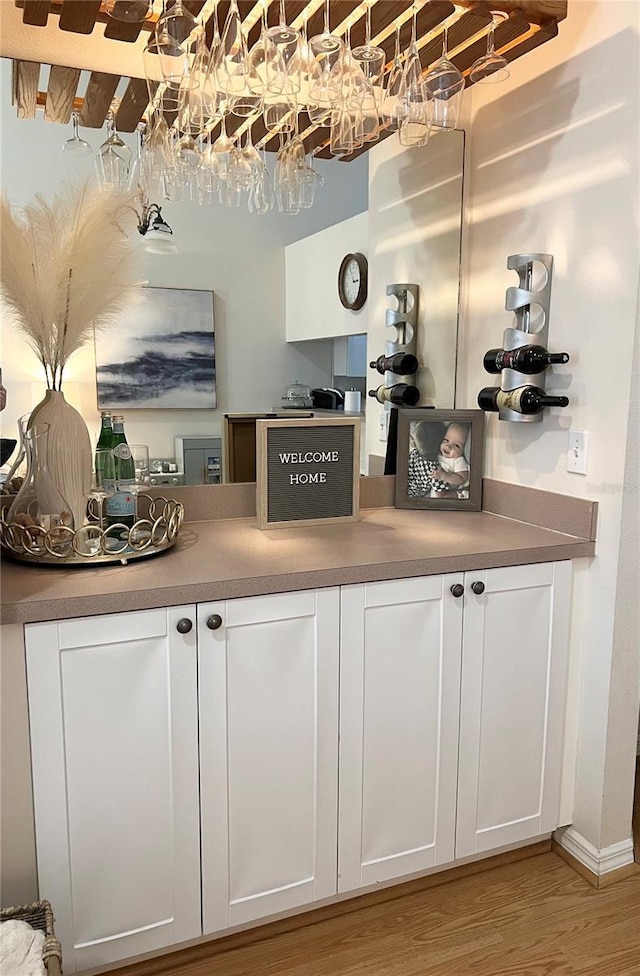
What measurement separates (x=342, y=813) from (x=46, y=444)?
1.16m

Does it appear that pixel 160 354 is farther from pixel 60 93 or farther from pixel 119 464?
pixel 60 93

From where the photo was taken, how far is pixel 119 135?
6.38 ft

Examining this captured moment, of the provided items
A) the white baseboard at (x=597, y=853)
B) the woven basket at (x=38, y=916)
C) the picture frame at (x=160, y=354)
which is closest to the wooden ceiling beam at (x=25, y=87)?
the picture frame at (x=160, y=354)

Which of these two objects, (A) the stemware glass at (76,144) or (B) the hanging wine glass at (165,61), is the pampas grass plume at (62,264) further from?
(B) the hanging wine glass at (165,61)

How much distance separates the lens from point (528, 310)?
2.15 m

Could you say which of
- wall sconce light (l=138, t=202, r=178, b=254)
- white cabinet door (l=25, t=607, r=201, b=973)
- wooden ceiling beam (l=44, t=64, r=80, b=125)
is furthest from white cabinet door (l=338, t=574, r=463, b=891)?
wooden ceiling beam (l=44, t=64, r=80, b=125)

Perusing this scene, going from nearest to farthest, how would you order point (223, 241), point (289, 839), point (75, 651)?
point (75, 651) → point (289, 839) → point (223, 241)

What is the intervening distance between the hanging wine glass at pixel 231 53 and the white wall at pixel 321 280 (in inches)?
19.3

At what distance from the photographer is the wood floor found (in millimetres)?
1827

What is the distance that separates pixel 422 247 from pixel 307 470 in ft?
2.85

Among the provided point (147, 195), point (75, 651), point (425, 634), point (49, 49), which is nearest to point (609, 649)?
point (425, 634)

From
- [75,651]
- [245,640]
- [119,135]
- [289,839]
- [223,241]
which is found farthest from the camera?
[223,241]

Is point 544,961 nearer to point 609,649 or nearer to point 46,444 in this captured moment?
point 609,649

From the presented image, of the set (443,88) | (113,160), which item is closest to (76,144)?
(113,160)
